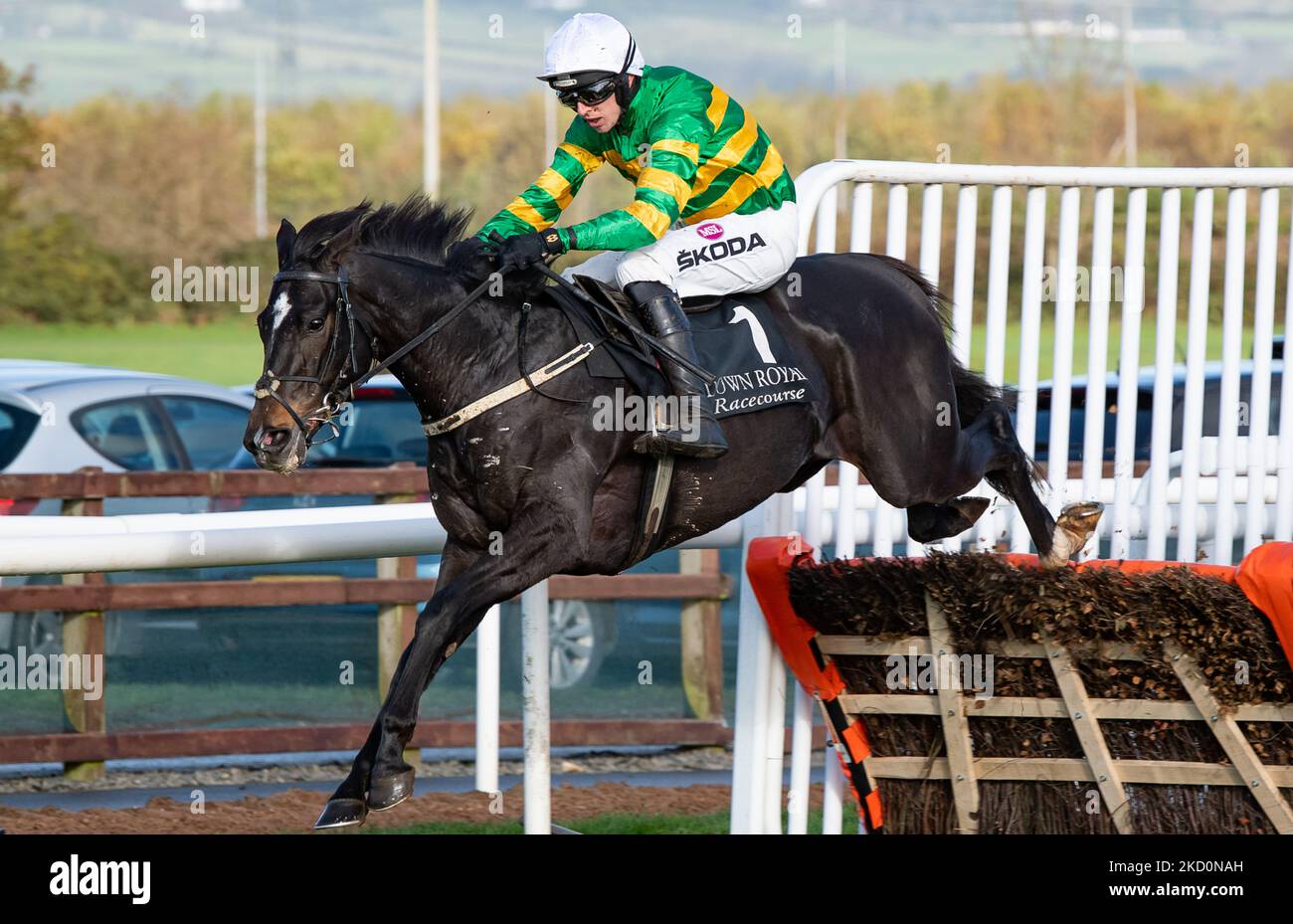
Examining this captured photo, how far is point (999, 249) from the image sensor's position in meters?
5.53

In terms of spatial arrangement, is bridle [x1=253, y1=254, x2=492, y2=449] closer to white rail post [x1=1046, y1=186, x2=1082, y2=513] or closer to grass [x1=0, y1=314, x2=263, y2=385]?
white rail post [x1=1046, y1=186, x2=1082, y2=513]

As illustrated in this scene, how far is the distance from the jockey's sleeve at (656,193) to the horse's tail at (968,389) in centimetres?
111

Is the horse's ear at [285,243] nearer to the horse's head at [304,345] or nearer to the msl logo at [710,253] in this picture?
the horse's head at [304,345]

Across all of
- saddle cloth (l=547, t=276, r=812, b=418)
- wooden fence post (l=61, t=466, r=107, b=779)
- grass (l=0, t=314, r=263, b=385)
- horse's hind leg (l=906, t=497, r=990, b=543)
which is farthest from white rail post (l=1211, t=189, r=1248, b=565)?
grass (l=0, t=314, r=263, b=385)

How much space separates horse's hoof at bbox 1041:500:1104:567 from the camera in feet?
17.6

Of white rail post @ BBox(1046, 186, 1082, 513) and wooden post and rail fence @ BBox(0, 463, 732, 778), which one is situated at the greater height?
white rail post @ BBox(1046, 186, 1082, 513)

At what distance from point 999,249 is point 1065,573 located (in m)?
1.35

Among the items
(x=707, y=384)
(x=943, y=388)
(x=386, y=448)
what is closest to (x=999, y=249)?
(x=943, y=388)

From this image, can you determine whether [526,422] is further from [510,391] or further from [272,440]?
[272,440]

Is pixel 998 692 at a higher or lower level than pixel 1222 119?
lower

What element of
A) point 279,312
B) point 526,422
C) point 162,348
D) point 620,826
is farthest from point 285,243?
point 162,348

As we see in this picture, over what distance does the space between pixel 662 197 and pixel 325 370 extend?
1.02m

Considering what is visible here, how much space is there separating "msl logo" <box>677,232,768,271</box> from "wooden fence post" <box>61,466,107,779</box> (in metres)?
3.40

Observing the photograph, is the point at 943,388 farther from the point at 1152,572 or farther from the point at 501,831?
the point at 501,831
